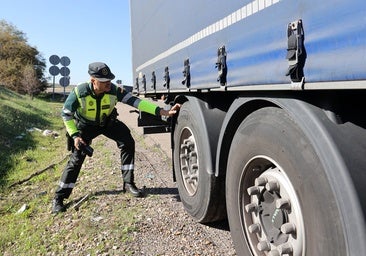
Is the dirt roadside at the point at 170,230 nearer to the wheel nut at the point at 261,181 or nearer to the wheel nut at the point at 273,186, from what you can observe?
the wheel nut at the point at 261,181

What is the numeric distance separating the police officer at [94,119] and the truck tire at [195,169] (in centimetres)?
44

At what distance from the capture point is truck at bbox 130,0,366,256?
1.81 meters

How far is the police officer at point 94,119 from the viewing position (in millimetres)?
4848

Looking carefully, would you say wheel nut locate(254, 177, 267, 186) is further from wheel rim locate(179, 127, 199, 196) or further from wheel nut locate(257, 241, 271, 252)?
wheel rim locate(179, 127, 199, 196)

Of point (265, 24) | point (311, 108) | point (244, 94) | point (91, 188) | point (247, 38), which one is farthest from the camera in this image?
point (91, 188)

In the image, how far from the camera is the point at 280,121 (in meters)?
2.36

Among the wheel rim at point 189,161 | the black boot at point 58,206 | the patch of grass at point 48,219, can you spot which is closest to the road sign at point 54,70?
the patch of grass at point 48,219

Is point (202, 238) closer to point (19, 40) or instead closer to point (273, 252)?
point (273, 252)

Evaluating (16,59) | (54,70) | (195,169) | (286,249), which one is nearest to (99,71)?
(195,169)

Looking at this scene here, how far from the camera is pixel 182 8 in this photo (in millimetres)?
4215

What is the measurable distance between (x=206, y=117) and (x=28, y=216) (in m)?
2.70

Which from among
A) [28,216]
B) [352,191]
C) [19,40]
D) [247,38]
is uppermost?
[19,40]

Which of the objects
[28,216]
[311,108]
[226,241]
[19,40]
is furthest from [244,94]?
[19,40]

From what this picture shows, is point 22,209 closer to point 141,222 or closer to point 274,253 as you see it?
A: point 141,222
